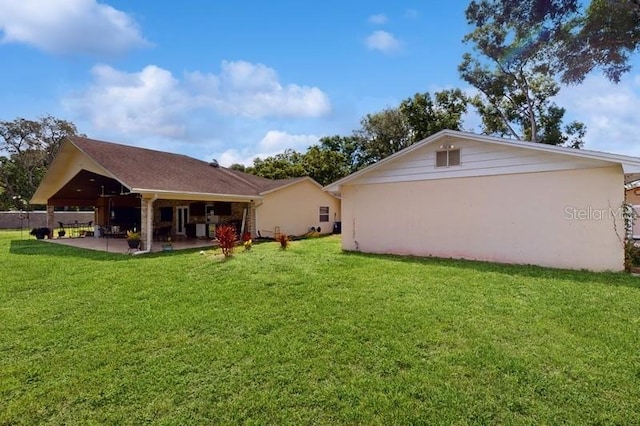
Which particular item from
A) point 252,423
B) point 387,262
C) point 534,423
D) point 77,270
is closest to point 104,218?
point 77,270

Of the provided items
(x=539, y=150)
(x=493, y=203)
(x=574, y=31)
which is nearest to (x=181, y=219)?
(x=493, y=203)

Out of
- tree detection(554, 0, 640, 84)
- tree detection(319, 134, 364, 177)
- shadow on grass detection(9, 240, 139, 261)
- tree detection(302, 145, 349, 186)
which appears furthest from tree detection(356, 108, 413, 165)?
shadow on grass detection(9, 240, 139, 261)

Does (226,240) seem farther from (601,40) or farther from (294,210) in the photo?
(601,40)

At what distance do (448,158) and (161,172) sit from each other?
458 inches

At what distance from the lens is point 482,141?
9.38 m

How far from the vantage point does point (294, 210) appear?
19.0m

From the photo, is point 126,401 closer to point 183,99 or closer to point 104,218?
point 183,99

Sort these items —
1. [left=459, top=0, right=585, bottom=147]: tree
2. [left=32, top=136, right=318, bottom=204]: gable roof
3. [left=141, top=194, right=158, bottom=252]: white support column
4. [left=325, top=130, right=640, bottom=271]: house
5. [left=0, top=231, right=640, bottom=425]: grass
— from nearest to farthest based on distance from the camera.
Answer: [left=0, top=231, right=640, bottom=425]: grass
[left=325, top=130, right=640, bottom=271]: house
[left=141, top=194, right=158, bottom=252]: white support column
[left=32, top=136, right=318, bottom=204]: gable roof
[left=459, top=0, right=585, bottom=147]: tree

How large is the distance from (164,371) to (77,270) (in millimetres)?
6784

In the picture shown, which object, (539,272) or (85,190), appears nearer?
(539,272)

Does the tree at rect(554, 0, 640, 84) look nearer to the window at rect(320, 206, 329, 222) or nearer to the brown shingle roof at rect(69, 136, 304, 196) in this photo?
the window at rect(320, 206, 329, 222)

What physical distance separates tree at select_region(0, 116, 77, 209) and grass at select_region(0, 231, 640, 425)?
128 feet

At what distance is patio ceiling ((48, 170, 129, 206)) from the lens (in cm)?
1688

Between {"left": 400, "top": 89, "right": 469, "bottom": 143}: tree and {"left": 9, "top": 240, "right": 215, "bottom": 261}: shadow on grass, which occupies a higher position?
{"left": 400, "top": 89, "right": 469, "bottom": 143}: tree
